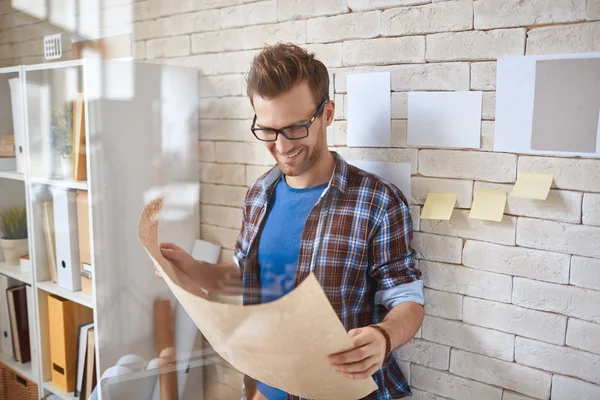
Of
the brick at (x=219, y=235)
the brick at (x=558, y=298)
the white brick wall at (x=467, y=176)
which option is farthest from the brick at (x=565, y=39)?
the brick at (x=219, y=235)

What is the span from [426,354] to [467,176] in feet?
1.03

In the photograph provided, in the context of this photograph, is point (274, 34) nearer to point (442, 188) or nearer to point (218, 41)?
point (218, 41)

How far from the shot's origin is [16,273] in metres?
1.09

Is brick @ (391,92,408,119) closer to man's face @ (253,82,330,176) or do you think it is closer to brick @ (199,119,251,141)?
man's face @ (253,82,330,176)

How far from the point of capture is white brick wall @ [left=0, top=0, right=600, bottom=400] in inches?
27.9

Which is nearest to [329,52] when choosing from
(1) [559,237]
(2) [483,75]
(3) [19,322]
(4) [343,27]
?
(4) [343,27]

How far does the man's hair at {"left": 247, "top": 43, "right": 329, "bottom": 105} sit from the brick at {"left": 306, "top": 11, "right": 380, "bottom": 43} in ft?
0.56

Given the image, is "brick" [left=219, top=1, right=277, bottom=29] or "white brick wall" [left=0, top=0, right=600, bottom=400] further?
"brick" [left=219, top=1, right=277, bottom=29]

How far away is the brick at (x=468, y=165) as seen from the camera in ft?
2.48

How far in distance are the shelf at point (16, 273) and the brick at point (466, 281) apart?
0.81 metres

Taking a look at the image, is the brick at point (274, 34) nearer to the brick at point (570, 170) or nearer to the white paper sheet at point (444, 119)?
the white paper sheet at point (444, 119)

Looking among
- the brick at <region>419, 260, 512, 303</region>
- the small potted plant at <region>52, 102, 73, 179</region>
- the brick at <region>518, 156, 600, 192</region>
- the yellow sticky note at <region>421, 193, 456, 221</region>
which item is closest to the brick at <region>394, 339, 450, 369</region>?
the brick at <region>419, 260, 512, 303</region>

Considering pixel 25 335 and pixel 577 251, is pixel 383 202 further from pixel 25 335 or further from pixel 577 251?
pixel 25 335

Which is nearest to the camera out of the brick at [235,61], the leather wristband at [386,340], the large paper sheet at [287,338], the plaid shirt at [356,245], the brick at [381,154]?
the large paper sheet at [287,338]
